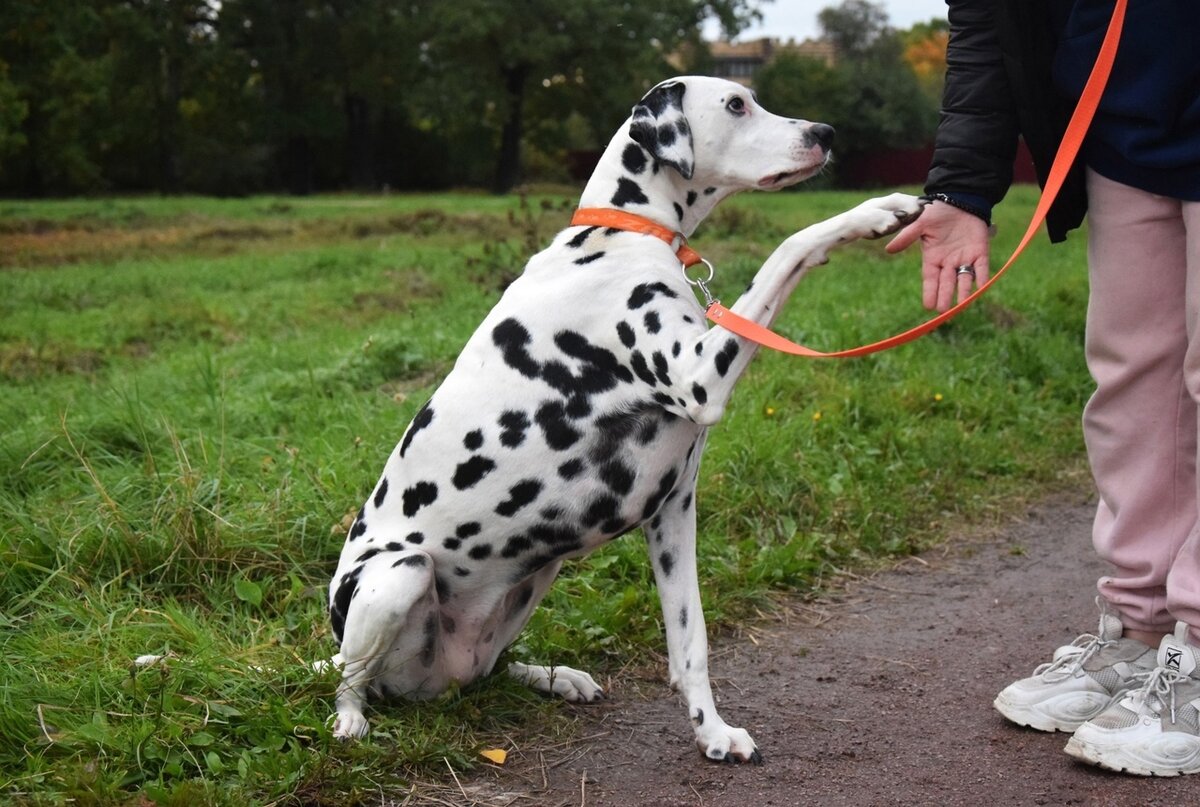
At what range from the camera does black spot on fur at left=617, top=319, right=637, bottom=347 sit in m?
3.28

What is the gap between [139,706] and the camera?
3342 millimetres

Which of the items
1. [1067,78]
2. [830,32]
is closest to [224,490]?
[1067,78]

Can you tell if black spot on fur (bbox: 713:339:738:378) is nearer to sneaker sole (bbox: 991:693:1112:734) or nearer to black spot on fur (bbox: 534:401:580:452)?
black spot on fur (bbox: 534:401:580:452)

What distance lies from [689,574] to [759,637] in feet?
3.22

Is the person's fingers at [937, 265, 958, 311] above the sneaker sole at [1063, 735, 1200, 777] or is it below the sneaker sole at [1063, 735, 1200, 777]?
above

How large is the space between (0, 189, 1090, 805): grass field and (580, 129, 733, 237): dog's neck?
1438 millimetres

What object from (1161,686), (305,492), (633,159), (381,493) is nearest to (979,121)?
(633,159)

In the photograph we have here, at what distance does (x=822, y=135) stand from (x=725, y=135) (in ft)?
0.92

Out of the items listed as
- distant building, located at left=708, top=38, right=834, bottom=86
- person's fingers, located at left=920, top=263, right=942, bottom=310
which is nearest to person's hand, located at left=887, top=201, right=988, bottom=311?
person's fingers, located at left=920, top=263, right=942, bottom=310

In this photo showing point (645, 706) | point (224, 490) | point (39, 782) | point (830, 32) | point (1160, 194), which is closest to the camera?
point (39, 782)

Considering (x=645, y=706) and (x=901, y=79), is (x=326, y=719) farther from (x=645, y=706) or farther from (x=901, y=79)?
(x=901, y=79)

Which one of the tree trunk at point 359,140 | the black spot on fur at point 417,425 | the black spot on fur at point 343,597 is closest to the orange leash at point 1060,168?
the black spot on fur at point 417,425

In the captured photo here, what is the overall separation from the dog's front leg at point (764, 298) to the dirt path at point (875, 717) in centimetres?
100

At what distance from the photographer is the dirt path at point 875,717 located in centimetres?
313
